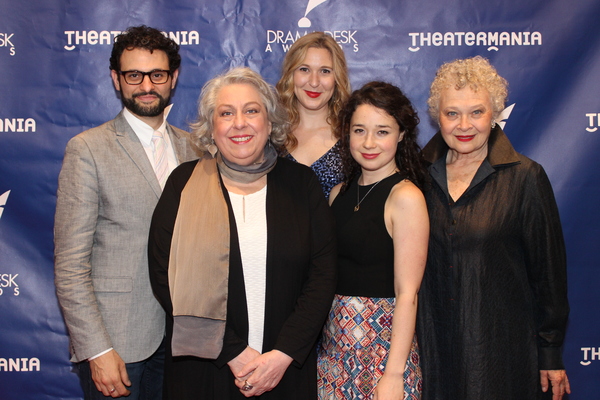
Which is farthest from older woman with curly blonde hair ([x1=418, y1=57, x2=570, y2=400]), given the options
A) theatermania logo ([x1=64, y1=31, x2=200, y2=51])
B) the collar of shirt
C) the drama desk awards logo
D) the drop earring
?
the drama desk awards logo

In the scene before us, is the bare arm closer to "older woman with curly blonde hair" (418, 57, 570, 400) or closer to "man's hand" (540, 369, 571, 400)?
"older woman with curly blonde hair" (418, 57, 570, 400)

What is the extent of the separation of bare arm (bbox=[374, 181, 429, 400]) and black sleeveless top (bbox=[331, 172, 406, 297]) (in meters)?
0.07

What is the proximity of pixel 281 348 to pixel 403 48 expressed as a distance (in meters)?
2.12

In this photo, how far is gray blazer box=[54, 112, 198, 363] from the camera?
6.41ft

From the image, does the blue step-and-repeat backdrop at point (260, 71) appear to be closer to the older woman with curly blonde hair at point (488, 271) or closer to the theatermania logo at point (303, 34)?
the theatermania logo at point (303, 34)

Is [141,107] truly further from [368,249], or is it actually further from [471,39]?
[471,39]

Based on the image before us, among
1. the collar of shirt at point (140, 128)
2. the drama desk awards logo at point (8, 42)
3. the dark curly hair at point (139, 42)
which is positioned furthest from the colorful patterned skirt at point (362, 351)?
the drama desk awards logo at point (8, 42)

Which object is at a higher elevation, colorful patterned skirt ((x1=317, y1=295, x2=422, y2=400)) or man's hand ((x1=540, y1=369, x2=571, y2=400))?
colorful patterned skirt ((x1=317, y1=295, x2=422, y2=400))

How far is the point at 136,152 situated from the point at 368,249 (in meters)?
1.08

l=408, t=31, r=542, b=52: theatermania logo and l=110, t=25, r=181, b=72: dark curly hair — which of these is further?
l=408, t=31, r=542, b=52: theatermania logo

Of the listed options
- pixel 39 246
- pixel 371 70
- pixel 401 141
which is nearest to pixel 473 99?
pixel 401 141

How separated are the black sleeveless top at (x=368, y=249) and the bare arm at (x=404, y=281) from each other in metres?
0.07

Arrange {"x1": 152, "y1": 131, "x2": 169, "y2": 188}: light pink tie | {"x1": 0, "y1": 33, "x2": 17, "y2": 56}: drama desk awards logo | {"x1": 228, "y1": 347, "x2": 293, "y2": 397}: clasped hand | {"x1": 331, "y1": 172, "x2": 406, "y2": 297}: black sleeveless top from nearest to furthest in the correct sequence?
{"x1": 228, "y1": 347, "x2": 293, "y2": 397}: clasped hand → {"x1": 331, "y1": 172, "x2": 406, "y2": 297}: black sleeveless top → {"x1": 152, "y1": 131, "x2": 169, "y2": 188}: light pink tie → {"x1": 0, "y1": 33, "x2": 17, "y2": 56}: drama desk awards logo

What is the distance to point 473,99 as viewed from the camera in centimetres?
201
